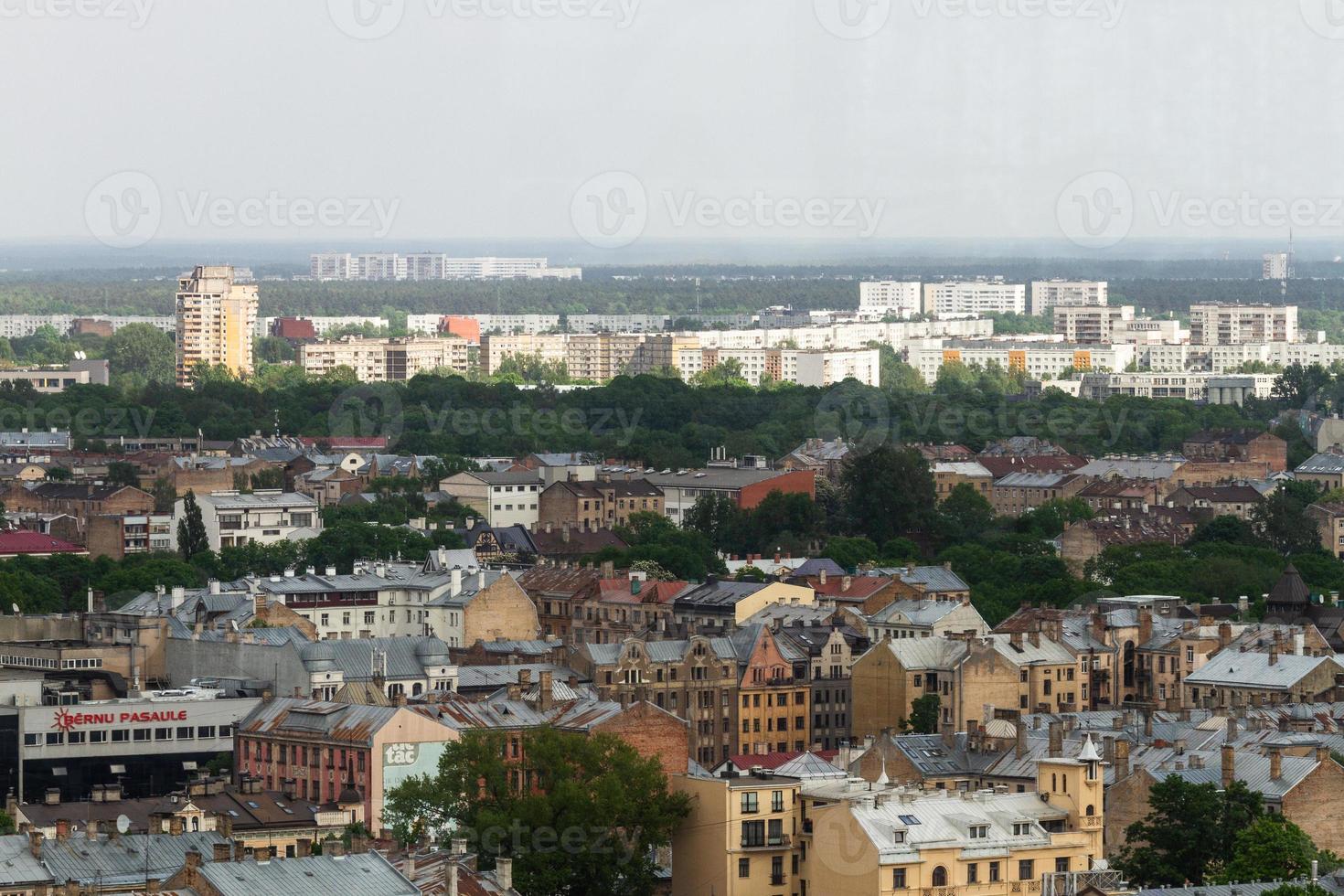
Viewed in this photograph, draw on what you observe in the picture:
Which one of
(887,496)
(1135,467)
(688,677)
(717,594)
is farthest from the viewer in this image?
(1135,467)

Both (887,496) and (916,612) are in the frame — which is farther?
(887,496)

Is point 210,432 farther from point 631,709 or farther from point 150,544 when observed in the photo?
point 631,709

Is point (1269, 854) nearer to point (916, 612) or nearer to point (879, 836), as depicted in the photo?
point (879, 836)

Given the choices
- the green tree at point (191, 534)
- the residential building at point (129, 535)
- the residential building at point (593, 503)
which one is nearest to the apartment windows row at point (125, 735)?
the green tree at point (191, 534)

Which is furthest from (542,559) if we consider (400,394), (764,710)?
(400,394)

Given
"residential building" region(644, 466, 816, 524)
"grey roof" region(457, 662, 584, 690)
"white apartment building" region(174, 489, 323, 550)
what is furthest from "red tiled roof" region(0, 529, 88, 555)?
"grey roof" region(457, 662, 584, 690)

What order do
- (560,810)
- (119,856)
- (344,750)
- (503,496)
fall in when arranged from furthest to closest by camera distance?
(503,496)
(344,750)
(560,810)
(119,856)

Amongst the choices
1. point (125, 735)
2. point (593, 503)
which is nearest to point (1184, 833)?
point (125, 735)

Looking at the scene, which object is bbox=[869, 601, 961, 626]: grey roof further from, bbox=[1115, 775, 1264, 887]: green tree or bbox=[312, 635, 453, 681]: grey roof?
bbox=[1115, 775, 1264, 887]: green tree
